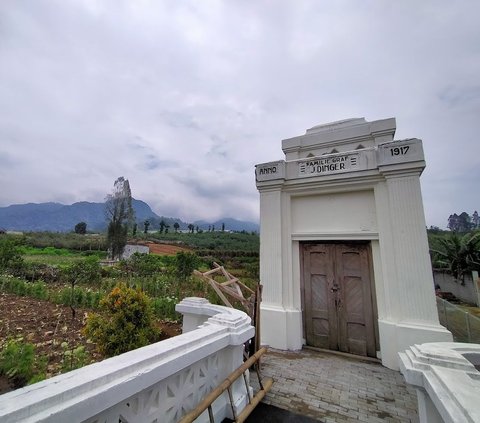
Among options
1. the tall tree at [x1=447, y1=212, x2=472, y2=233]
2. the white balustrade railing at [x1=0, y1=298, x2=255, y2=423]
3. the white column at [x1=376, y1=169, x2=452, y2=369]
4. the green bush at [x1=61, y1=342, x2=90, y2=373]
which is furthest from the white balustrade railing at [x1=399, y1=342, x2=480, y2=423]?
the tall tree at [x1=447, y1=212, x2=472, y2=233]

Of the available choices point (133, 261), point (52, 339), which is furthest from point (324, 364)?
point (133, 261)

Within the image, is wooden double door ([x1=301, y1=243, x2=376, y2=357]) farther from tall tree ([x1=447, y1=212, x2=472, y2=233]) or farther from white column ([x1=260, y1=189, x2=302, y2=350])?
tall tree ([x1=447, y1=212, x2=472, y2=233])

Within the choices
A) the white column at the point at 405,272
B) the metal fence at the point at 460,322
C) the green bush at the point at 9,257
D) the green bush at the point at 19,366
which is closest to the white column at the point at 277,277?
the white column at the point at 405,272

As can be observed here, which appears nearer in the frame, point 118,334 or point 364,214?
point 118,334

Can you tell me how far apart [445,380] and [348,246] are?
4040 millimetres

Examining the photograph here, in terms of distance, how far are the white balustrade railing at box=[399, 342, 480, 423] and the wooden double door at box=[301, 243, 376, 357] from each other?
2.97 metres

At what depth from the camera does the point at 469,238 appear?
17422mm

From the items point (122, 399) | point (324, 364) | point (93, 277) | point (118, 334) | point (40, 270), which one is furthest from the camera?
point (40, 270)

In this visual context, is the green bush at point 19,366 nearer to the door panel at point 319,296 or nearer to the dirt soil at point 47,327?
the dirt soil at point 47,327

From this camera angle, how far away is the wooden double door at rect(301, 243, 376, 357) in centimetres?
537

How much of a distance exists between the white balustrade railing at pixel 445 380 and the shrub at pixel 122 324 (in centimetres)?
376

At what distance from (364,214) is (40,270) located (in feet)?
56.0

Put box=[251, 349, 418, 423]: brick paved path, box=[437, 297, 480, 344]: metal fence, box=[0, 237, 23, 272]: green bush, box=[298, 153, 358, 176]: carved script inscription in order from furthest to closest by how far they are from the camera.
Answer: box=[0, 237, 23, 272]: green bush → box=[298, 153, 358, 176]: carved script inscription → box=[437, 297, 480, 344]: metal fence → box=[251, 349, 418, 423]: brick paved path

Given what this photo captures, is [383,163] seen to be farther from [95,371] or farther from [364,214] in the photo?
[95,371]
